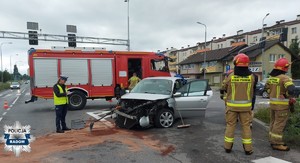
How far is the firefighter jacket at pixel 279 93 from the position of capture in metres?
5.64

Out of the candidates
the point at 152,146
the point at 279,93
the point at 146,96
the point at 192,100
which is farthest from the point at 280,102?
the point at 146,96

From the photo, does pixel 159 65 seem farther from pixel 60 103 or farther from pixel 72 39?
pixel 72 39

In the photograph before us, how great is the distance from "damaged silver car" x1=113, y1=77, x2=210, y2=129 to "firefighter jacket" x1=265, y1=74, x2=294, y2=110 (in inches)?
114

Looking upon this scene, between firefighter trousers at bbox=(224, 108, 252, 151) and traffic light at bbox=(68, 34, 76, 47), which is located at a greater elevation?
traffic light at bbox=(68, 34, 76, 47)

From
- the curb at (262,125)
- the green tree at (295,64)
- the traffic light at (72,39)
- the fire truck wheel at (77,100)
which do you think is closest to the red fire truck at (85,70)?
the fire truck wheel at (77,100)

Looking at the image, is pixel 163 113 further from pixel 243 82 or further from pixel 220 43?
pixel 220 43

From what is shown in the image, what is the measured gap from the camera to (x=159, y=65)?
14742 millimetres

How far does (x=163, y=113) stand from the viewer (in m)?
7.98

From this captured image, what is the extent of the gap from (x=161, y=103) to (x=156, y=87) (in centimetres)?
88

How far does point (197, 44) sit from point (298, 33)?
116 feet

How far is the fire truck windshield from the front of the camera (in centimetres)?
1445

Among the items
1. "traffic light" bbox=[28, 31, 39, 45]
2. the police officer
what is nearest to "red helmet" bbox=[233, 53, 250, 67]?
the police officer

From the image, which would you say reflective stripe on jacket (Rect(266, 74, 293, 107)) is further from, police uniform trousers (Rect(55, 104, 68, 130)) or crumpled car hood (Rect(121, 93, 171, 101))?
police uniform trousers (Rect(55, 104, 68, 130))

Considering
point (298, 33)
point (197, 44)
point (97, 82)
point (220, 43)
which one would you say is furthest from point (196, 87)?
point (197, 44)
